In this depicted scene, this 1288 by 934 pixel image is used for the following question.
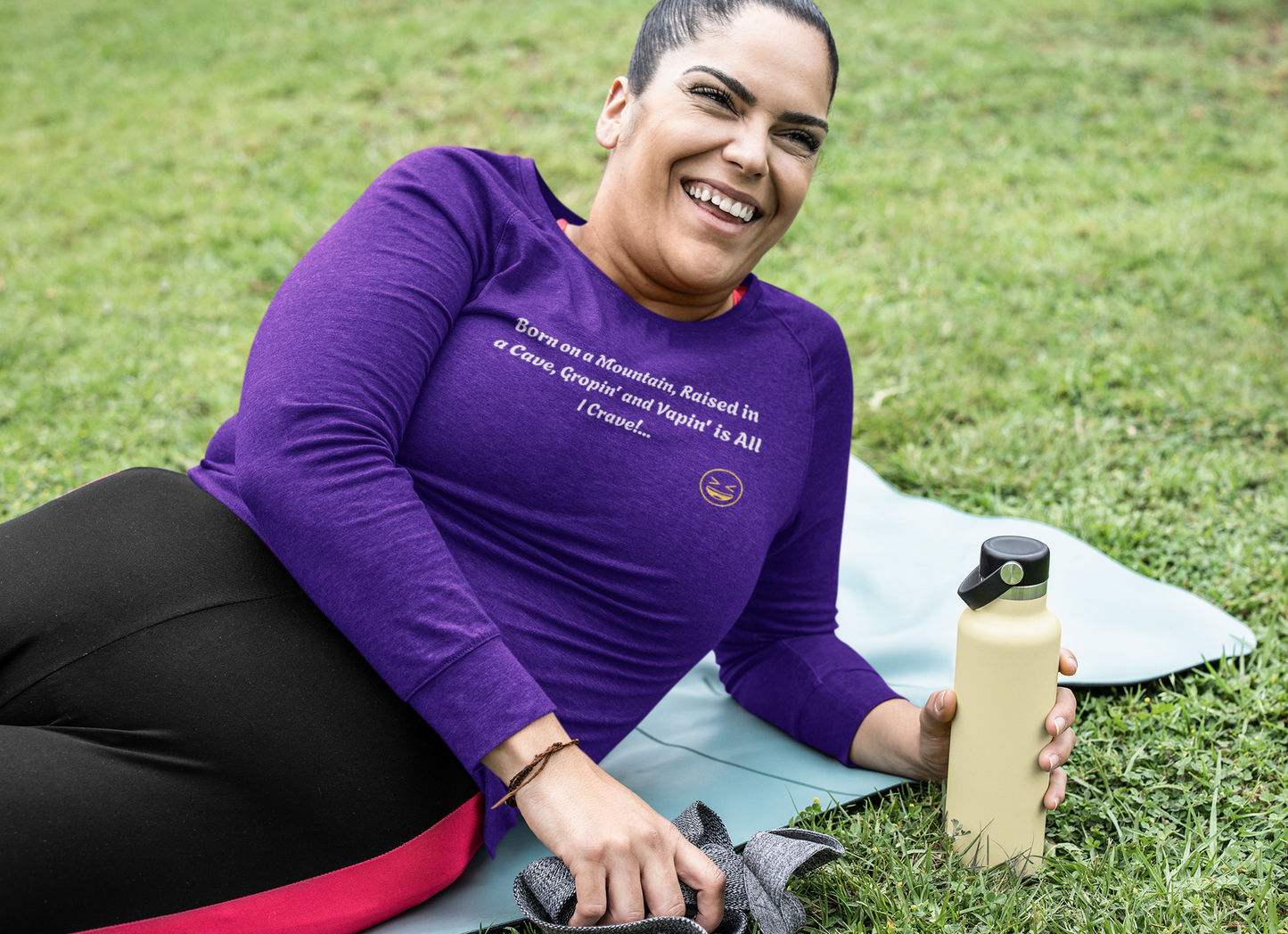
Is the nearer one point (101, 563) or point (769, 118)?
point (101, 563)

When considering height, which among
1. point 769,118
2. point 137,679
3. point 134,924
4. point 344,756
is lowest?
point 134,924

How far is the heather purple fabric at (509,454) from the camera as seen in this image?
1.50 metres

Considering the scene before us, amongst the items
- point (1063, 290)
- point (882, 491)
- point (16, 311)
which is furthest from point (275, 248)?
point (1063, 290)

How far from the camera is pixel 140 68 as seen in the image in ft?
26.8

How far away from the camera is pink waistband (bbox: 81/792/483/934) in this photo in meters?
1.46

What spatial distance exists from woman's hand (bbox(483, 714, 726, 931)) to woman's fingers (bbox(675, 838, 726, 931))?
23 millimetres

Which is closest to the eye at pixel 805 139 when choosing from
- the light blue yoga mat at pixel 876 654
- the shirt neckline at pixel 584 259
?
the shirt neckline at pixel 584 259

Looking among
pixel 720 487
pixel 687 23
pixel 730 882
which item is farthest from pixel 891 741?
pixel 687 23

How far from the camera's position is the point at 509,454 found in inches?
67.6

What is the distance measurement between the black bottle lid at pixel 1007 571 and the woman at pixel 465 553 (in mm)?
251

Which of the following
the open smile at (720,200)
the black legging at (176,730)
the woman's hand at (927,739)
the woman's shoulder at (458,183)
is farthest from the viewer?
the open smile at (720,200)

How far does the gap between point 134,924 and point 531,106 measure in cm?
606

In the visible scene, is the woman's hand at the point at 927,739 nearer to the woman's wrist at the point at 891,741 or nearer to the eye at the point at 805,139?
the woman's wrist at the point at 891,741

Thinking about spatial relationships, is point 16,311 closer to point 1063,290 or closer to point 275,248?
point 275,248
